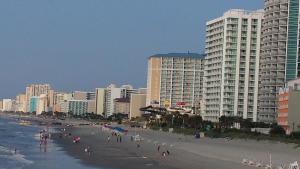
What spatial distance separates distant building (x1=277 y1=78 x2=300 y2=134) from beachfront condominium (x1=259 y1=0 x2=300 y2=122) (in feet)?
55.8

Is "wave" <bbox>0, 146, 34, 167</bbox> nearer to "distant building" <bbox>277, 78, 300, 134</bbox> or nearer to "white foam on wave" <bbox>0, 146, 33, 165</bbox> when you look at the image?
"white foam on wave" <bbox>0, 146, 33, 165</bbox>

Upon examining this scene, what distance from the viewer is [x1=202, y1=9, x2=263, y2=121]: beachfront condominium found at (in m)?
125

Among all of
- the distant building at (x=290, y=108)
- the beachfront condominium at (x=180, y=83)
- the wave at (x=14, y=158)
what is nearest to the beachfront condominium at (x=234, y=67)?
the distant building at (x=290, y=108)

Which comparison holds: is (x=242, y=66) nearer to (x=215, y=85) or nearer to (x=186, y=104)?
(x=215, y=85)

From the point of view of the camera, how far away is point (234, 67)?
128 m

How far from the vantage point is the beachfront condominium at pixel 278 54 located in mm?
106812

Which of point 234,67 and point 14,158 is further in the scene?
point 234,67

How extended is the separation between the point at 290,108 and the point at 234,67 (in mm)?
43848

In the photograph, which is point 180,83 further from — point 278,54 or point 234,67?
point 278,54

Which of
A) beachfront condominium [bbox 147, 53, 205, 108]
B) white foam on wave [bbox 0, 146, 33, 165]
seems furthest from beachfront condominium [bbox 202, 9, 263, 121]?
white foam on wave [bbox 0, 146, 33, 165]

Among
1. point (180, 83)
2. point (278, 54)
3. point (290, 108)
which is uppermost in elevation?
point (278, 54)

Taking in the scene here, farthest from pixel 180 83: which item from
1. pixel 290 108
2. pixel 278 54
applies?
pixel 290 108

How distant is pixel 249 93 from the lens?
126625 millimetres

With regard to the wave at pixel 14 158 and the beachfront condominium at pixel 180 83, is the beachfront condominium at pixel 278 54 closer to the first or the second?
the wave at pixel 14 158
